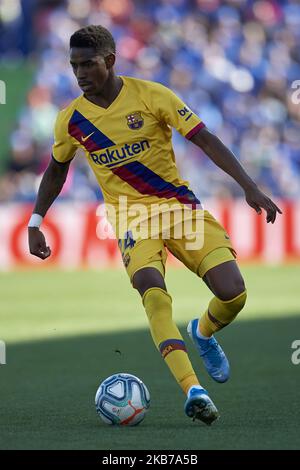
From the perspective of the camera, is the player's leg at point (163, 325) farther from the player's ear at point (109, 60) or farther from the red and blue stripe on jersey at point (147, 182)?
the player's ear at point (109, 60)

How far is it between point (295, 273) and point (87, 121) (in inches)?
447

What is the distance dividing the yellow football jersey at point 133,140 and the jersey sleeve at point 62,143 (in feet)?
0.05

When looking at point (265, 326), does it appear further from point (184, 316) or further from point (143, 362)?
point (143, 362)

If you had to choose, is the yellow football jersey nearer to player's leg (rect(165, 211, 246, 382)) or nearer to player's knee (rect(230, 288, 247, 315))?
player's leg (rect(165, 211, 246, 382))

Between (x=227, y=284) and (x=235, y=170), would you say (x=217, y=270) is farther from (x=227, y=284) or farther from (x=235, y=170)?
(x=235, y=170)

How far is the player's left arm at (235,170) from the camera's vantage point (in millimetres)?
6129

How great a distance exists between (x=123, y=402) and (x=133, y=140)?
1523 millimetres

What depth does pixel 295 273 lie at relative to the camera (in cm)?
1761

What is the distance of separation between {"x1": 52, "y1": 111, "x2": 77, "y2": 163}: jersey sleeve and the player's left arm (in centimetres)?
79

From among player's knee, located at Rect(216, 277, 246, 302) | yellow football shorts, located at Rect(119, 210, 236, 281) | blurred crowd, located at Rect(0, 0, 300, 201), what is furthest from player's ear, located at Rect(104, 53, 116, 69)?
blurred crowd, located at Rect(0, 0, 300, 201)

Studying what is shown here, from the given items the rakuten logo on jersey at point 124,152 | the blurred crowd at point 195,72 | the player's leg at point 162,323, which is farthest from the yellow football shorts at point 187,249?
the blurred crowd at point 195,72

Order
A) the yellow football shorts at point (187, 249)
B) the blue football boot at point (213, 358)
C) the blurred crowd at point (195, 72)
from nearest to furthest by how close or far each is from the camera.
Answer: the yellow football shorts at point (187, 249) → the blue football boot at point (213, 358) → the blurred crowd at point (195, 72)

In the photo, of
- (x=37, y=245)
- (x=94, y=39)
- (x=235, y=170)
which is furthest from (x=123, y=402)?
(x=94, y=39)

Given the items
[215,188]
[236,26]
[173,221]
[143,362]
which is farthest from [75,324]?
[236,26]
